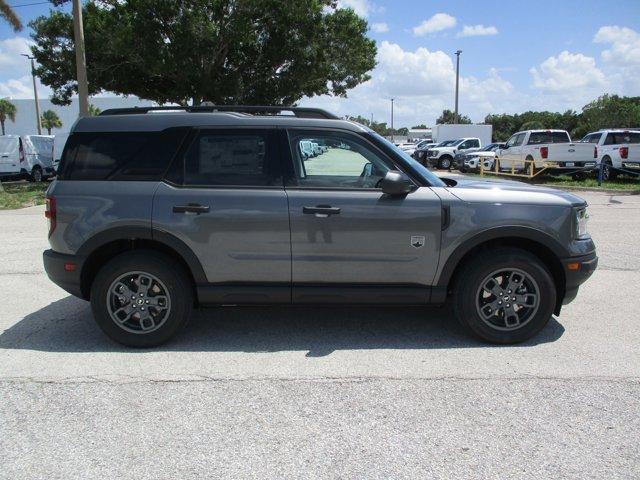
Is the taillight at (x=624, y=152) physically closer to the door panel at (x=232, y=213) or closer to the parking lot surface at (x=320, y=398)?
the parking lot surface at (x=320, y=398)

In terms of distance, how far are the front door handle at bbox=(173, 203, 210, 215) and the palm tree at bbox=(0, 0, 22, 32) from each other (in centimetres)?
2115

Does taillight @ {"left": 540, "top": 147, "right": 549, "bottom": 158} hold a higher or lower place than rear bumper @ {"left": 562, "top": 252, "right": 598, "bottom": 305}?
higher

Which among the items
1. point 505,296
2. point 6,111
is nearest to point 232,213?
point 505,296

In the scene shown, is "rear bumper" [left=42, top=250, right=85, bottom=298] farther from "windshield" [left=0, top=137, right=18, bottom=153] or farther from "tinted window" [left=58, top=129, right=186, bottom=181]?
"windshield" [left=0, top=137, right=18, bottom=153]

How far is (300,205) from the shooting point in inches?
169

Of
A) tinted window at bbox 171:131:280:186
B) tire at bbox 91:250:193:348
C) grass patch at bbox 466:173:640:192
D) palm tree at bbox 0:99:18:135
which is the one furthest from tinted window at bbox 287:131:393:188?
palm tree at bbox 0:99:18:135

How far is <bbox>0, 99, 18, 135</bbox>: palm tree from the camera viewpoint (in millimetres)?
70088

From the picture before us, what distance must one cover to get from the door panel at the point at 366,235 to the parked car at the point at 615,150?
696 inches

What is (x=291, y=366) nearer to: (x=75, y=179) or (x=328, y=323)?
(x=328, y=323)

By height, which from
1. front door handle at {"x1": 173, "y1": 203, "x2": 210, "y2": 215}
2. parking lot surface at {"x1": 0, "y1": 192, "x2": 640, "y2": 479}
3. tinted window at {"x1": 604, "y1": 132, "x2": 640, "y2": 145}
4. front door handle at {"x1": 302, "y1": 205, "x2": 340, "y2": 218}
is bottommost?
parking lot surface at {"x1": 0, "y1": 192, "x2": 640, "y2": 479}

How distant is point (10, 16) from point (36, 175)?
6.21m

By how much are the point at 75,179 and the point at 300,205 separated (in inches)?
73.7

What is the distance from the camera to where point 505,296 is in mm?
4445

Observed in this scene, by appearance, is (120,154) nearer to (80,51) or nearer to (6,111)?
(80,51)
